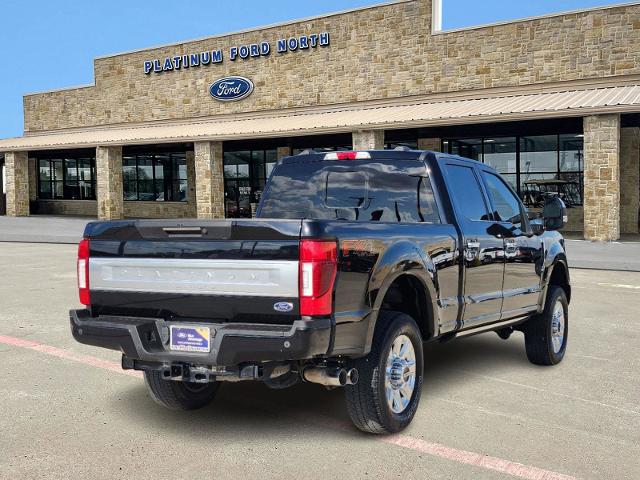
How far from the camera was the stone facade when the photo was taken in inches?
968

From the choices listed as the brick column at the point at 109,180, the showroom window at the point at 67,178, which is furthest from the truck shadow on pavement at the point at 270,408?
the showroom window at the point at 67,178

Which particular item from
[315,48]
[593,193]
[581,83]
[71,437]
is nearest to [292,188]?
[71,437]

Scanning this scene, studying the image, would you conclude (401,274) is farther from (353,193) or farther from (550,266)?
(550,266)

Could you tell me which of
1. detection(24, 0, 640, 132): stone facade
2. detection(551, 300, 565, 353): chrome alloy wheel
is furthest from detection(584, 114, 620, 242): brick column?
detection(551, 300, 565, 353): chrome alloy wheel

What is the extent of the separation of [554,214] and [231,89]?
28.9 meters

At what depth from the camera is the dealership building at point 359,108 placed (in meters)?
23.7

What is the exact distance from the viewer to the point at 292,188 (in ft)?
19.7

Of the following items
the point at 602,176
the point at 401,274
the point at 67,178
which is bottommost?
the point at 401,274

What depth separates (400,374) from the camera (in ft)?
15.3

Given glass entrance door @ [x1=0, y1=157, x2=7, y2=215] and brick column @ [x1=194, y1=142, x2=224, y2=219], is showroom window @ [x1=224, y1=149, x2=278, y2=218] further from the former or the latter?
glass entrance door @ [x1=0, y1=157, x2=7, y2=215]

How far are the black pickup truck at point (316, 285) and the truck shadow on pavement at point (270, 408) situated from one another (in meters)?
0.20

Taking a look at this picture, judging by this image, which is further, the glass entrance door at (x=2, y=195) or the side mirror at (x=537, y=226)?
the glass entrance door at (x=2, y=195)

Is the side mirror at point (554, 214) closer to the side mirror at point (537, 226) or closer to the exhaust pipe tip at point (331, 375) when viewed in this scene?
the side mirror at point (537, 226)

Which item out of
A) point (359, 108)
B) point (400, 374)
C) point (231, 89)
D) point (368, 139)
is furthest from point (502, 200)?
point (231, 89)
